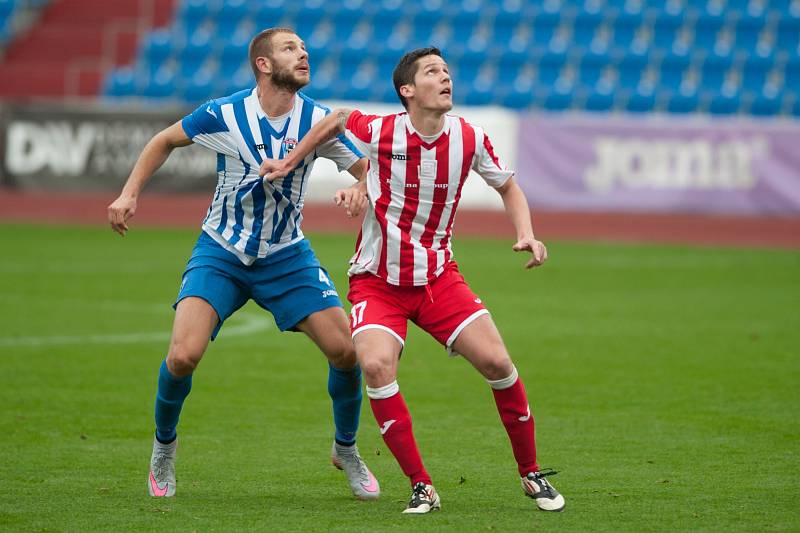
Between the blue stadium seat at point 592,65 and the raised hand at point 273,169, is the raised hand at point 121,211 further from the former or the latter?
the blue stadium seat at point 592,65

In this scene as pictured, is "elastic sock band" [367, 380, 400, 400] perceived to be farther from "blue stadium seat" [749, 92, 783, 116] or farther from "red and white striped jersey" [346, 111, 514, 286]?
"blue stadium seat" [749, 92, 783, 116]

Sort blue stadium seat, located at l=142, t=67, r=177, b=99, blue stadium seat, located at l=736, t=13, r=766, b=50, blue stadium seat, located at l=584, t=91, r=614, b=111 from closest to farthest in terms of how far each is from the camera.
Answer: blue stadium seat, located at l=584, t=91, r=614, b=111 → blue stadium seat, located at l=736, t=13, r=766, b=50 → blue stadium seat, located at l=142, t=67, r=177, b=99

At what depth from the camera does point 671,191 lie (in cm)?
2058

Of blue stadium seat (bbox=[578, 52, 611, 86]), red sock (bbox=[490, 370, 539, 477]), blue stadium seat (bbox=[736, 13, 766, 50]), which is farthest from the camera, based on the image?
blue stadium seat (bbox=[736, 13, 766, 50])

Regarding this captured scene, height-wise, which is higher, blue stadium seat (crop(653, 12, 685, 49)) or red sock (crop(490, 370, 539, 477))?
blue stadium seat (crop(653, 12, 685, 49))

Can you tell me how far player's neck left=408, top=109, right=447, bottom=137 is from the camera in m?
5.73

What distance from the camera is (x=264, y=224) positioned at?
20.2ft

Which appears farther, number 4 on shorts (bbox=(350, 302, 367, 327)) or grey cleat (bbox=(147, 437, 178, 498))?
grey cleat (bbox=(147, 437, 178, 498))

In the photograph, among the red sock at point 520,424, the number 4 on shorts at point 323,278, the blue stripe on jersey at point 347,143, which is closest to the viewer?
the red sock at point 520,424

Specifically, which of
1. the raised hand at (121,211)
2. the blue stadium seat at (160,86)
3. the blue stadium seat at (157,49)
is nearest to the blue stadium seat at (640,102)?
the blue stadium seat at (160,86)

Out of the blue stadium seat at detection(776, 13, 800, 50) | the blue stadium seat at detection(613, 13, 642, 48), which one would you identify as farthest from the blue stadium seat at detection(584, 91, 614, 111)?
the blue stadium seat at detection(776, 13, 800, 50)

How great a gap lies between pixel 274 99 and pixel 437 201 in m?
0.97

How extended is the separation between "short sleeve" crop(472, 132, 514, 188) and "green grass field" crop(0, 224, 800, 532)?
4.66 ft

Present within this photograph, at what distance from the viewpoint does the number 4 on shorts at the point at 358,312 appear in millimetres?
5711
